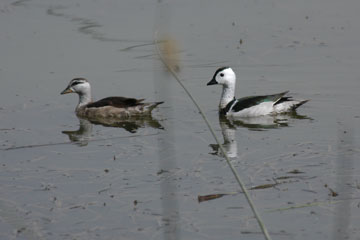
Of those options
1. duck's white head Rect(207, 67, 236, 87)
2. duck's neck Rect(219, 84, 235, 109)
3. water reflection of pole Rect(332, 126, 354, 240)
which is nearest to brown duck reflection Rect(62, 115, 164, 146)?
duck's neck Rect(219, 84, 235, 109)

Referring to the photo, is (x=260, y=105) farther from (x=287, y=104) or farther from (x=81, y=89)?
(x=81, y=89)

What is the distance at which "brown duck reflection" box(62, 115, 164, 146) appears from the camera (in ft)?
33.2

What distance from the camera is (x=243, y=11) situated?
17609mm

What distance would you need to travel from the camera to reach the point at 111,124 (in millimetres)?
10891

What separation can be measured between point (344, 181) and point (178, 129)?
A: 335cm

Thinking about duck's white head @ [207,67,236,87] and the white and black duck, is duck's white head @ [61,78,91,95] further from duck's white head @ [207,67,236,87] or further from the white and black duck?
the white and black duck

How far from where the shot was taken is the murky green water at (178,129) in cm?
652

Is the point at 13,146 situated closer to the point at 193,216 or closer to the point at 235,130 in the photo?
the point at 235,130

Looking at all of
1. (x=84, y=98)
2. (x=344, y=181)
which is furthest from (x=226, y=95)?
(x=344, y=181)

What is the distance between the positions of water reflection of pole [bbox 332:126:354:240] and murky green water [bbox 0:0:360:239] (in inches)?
1.0

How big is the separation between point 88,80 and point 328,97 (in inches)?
161

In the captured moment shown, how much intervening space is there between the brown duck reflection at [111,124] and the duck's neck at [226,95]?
→ 44.6 inches

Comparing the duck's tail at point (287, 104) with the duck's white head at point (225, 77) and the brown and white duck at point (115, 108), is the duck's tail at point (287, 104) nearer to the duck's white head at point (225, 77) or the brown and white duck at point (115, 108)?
the duck's white head at point (225, 77)

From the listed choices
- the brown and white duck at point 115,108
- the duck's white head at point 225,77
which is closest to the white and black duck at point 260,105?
the duck's white head at point 225,77
